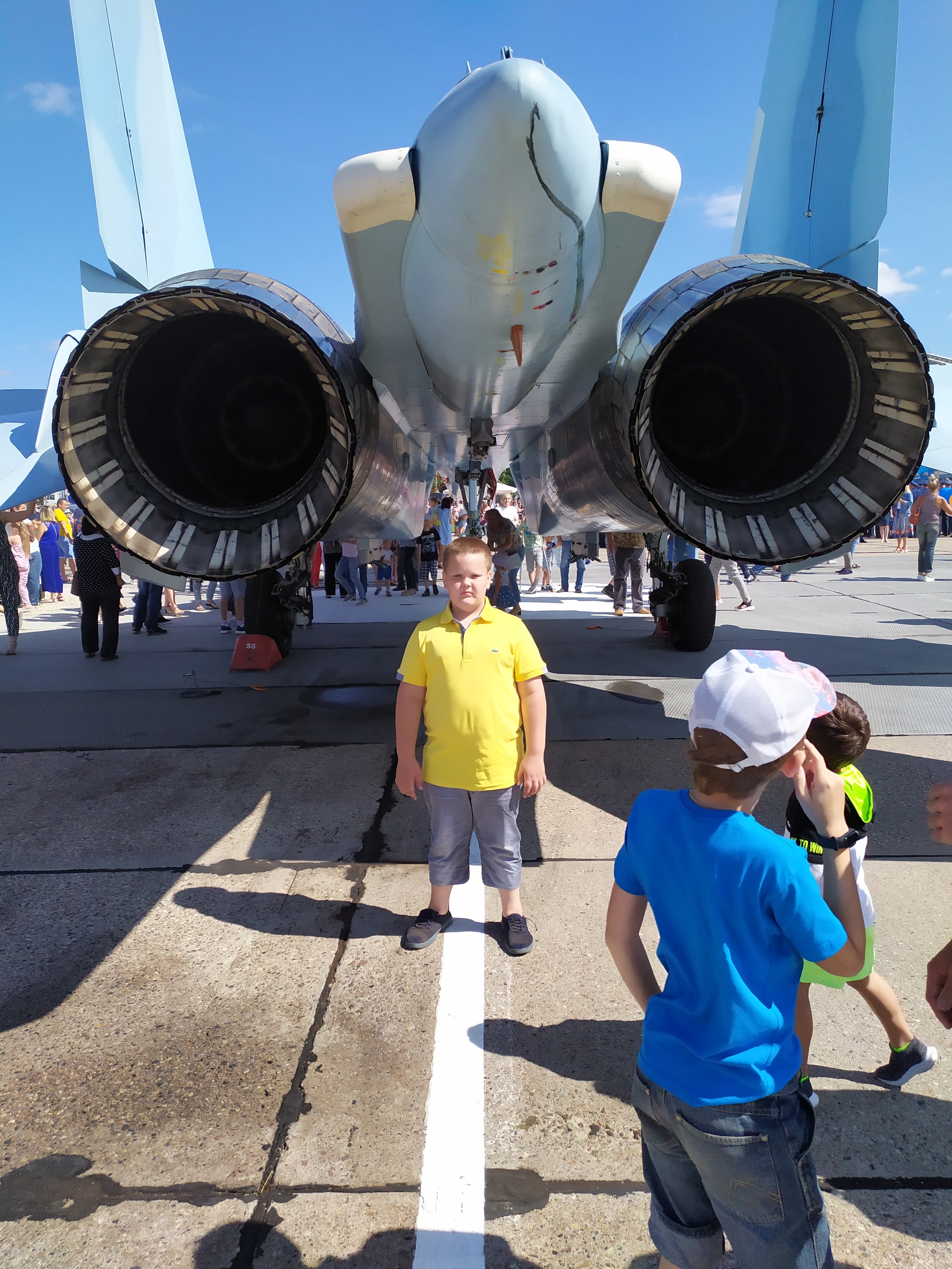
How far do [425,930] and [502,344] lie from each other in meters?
2.60

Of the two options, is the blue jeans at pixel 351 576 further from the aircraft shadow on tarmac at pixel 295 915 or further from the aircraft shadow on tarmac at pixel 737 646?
the aircraft shadow on tarmac at pixel 295 915

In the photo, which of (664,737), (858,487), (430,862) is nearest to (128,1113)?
(430,862)

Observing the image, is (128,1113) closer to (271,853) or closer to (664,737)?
(271,853)

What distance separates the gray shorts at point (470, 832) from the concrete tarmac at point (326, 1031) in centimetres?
27

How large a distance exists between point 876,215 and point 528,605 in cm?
833

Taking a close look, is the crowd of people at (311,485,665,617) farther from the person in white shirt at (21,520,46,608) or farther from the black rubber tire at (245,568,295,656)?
the person in white shirt at (21,520,46,608)

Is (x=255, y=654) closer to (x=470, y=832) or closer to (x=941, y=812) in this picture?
(x=470, y=832)

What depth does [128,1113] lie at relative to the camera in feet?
7.02

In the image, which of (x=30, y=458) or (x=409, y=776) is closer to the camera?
(x=409, y=776)

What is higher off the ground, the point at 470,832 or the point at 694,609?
the point at 694,609

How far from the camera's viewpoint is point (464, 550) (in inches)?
110

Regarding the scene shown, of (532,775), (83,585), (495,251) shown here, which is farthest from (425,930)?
(83,585)

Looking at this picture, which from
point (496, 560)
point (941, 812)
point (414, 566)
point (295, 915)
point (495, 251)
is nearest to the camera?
point (941, 812)

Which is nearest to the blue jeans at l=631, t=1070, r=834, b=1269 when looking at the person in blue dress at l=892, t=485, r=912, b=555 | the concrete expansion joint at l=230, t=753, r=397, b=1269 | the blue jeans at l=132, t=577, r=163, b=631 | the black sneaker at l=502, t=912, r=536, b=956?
the concrete expansion joint at l=230, t=753, r=397, b=1269
